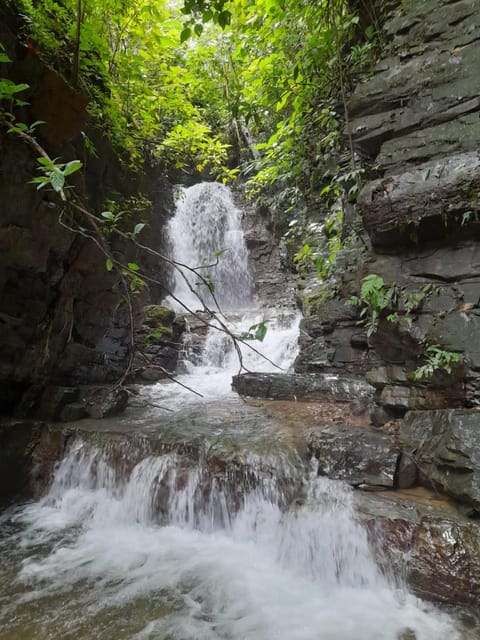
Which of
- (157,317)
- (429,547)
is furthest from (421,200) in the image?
(157,317)

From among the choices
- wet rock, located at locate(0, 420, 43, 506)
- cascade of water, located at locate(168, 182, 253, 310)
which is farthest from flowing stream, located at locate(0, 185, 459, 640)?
cascade of water, located at locate(168, 182, 253, 310)

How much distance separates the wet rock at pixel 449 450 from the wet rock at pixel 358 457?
25 cm

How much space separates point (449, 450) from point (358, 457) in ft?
2.77

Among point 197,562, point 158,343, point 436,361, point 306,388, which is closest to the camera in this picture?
point 197,562

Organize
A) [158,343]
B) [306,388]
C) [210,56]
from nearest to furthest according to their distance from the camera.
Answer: [306,388]
[210,56]
[158,343]

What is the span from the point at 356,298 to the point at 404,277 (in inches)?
31.0

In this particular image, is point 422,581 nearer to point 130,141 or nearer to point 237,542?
point 237,542

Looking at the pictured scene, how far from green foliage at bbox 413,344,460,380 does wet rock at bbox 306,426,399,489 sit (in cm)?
80

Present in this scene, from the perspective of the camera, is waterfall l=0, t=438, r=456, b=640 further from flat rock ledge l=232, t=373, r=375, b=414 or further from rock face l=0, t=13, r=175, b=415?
flat rock ledge l=232, t=373, r=375, b=414

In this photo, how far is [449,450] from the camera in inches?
124

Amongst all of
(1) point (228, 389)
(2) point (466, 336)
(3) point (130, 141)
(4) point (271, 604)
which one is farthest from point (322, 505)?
(3) point (130, 141)

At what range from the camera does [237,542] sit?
140 inches

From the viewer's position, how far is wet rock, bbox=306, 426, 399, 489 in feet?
11.3

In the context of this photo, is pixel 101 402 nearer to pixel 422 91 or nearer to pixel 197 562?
pixel 197 562
